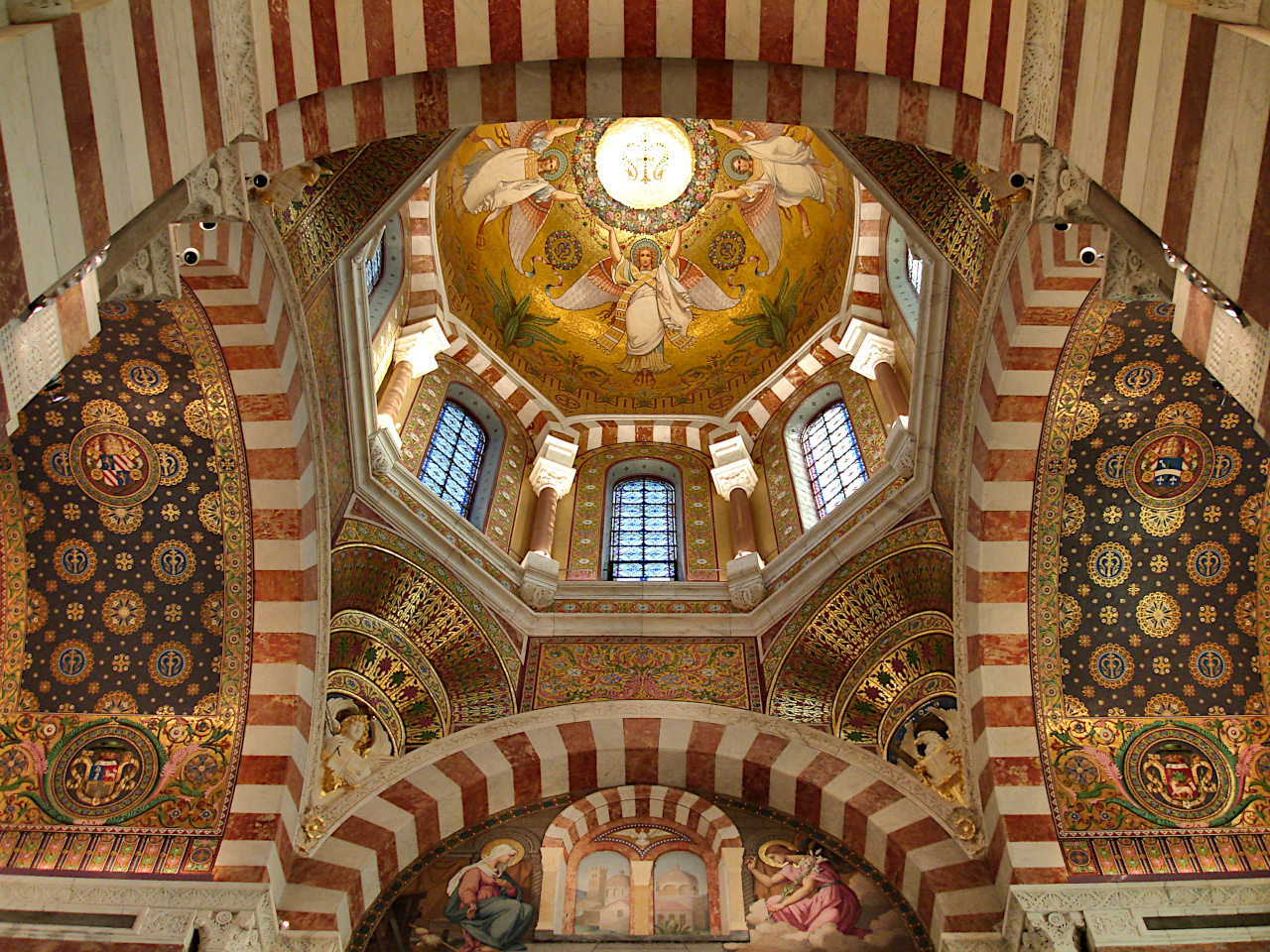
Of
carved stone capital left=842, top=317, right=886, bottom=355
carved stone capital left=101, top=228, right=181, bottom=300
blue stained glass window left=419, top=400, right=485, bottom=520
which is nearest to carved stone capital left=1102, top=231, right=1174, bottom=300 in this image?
carved stone capital left=101, top=228, right=181, bottom=300

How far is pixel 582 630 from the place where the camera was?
11.3m

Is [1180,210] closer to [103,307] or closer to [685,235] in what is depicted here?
[103,307]

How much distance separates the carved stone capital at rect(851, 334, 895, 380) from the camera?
13.4m

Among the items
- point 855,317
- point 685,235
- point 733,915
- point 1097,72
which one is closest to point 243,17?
point 1097,72

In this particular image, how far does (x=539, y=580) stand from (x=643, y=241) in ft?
21.7

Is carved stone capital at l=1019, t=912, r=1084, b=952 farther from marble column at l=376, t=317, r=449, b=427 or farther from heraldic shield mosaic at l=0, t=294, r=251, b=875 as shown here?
marble column at l=376, t=317, r=449, b=427

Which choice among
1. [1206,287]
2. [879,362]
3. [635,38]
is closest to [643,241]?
[879,362]

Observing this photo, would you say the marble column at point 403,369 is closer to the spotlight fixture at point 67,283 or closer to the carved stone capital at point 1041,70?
the spotlight fixture at point 67,283

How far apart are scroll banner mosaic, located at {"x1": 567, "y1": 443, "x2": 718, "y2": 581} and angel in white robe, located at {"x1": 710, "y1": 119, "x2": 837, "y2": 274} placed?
10.5 ft

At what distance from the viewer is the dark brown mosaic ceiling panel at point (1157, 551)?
30.1 ft

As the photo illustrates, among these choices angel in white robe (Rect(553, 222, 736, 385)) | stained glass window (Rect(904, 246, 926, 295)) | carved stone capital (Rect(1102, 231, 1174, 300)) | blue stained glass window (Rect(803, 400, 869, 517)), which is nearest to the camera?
carved stone capital (Rect(1102, 231, 1174, 300))

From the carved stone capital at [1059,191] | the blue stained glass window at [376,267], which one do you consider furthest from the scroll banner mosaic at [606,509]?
the carved stone capital at [1059,191]

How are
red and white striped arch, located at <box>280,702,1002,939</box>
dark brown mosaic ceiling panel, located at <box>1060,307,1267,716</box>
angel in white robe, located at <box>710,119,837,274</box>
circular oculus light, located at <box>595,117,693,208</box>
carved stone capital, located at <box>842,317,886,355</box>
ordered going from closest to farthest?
red and white striped arch, located at <box>280,702,1002,939</box>, dark brown mosaic ceiling panel, located at <box>1060,307,1267,716</box>, carved stone capital, located at <box>842,317,886,355</box>, angel in white robe, located at <box>710,119,837,274</box>, circular oculus light, located at <box>595,117,693,208</box>

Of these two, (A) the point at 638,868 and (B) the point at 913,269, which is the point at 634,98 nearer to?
(A) the point at 638,868
